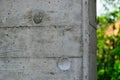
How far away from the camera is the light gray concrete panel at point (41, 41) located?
4.26m

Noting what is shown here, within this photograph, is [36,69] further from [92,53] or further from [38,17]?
[92,53]

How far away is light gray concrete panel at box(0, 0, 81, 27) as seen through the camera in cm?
430

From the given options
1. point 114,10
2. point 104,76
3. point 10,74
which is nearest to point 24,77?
point 10,74

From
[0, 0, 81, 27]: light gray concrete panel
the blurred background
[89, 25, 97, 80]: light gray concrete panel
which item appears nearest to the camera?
[0, 0, 81, 27]: light gray concrete panel

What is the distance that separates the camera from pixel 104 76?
31.0 ft

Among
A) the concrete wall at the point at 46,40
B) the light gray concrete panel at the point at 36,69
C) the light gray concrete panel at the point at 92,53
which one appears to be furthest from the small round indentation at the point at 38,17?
the light gray concrete panel at the point at 92,53

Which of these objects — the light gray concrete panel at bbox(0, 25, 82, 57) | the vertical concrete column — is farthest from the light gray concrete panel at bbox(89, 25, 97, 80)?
the light gray concrete panel at bbox(0, 25, 82, 57)

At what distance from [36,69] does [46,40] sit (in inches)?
13.5

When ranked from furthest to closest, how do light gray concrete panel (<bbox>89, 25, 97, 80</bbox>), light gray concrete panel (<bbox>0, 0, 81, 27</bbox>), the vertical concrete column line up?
light gray concrete panel (<bbox>89, 25, 97, 80</bbox>)
light gray concrete panel (<bbox>0, 0, 81, 27</bbox>)
the vertical concrete column

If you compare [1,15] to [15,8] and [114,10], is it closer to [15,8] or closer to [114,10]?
[15,8]

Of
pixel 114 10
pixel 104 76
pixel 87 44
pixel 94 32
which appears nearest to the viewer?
pixel 87 44

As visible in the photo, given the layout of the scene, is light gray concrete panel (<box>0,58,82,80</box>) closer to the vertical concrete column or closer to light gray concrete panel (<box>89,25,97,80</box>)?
the vertical concrete column

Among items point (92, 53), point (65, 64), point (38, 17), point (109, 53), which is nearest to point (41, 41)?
point (38, 17)

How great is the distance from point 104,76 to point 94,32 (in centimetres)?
480
